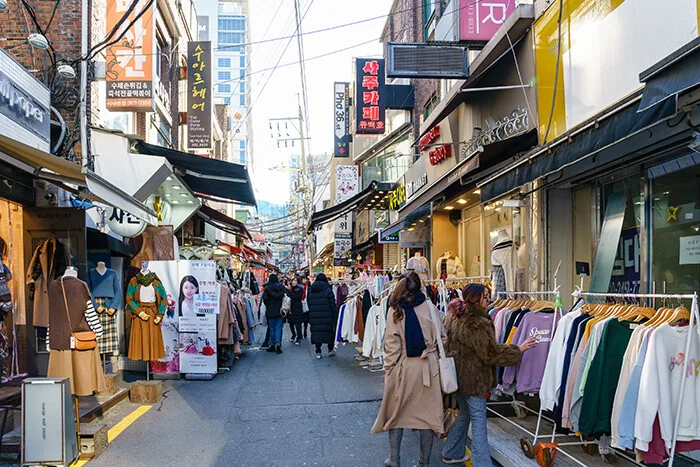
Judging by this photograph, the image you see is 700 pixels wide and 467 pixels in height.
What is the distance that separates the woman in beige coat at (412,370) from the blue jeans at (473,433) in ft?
1.19

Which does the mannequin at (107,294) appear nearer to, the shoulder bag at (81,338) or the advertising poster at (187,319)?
the advertising poster at (187,319)

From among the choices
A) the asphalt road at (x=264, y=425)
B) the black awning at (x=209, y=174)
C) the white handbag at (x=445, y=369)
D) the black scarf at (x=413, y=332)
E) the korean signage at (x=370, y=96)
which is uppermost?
the korean signage at (x=370, y=96)

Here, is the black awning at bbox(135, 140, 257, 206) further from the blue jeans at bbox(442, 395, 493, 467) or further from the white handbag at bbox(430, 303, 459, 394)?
the blue jeans at bbox(442, 395, 493, 467)

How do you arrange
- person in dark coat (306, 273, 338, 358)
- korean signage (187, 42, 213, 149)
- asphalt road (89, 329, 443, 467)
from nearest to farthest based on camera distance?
1. asphalt road (89, 329, 443, 467)
2. person in dark coat (306, 273, 338, 358)
3. korean signage (187, 42, 213, 149)

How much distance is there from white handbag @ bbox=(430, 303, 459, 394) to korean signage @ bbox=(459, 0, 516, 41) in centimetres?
686

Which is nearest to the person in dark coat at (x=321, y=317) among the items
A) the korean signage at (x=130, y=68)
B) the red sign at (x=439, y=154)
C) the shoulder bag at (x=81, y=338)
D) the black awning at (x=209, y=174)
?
the black awning at (x=209, y=174)

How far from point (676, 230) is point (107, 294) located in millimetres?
8453

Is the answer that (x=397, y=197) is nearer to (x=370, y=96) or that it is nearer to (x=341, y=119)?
(x=370, y=96)

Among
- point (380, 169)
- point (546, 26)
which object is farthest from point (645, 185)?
point (380, 169)

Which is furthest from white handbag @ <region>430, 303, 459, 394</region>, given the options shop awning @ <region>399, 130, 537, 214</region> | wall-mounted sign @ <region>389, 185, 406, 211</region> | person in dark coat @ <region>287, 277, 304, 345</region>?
wall-mounted sign @ <region>389, 185, 406, 211</region>

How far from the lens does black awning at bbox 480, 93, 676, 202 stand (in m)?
4.95

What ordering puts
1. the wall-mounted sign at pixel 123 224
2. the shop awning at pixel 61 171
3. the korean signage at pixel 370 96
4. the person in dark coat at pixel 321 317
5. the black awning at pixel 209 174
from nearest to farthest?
the shop awning at pixel 61 171
the wall-mounted sign at pixel 123 224
the black awning at pixel 209 174
the person in dark coat at pixel 321 317
the korean signage at pixel 370 96

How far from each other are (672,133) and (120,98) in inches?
392

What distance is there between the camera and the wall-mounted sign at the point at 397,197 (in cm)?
1922
